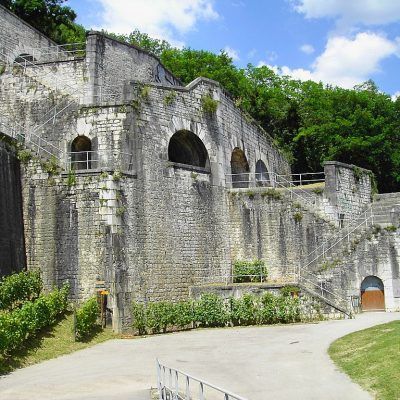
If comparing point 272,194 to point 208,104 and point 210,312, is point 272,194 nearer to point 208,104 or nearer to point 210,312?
point 208,104

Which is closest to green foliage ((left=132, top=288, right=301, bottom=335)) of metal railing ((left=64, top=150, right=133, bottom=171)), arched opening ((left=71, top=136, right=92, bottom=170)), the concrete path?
the concrete path

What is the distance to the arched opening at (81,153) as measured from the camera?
21391 millimetres

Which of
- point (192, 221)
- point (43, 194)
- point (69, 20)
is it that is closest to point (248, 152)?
point (192, 221)

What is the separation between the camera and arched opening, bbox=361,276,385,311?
2094 centimetres

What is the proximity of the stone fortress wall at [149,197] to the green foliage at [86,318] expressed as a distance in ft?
3.63

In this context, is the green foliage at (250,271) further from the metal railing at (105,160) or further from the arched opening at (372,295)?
the metal railing at (105,160)

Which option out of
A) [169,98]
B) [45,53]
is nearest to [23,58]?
[45,53]

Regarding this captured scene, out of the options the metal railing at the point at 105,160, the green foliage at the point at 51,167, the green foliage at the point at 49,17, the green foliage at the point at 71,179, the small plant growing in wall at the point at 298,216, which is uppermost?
the green foliage at the point at 49,17

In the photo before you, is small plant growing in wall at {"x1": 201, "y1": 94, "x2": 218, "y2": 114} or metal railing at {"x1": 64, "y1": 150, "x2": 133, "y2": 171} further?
small plant growing in wall at {"x1": 201, "y1": 94, "x2": 218, "y2": 114}

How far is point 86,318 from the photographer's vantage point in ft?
53.3

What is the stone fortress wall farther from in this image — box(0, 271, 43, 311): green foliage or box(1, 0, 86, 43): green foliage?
box(1, 0, 86, 43): green foliage

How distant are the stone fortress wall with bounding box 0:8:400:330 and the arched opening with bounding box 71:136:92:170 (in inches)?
2.2

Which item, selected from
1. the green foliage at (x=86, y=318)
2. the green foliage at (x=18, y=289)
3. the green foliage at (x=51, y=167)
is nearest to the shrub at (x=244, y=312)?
the green foliage at (x=86, y=318)

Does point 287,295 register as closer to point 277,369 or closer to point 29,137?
point 277,369
